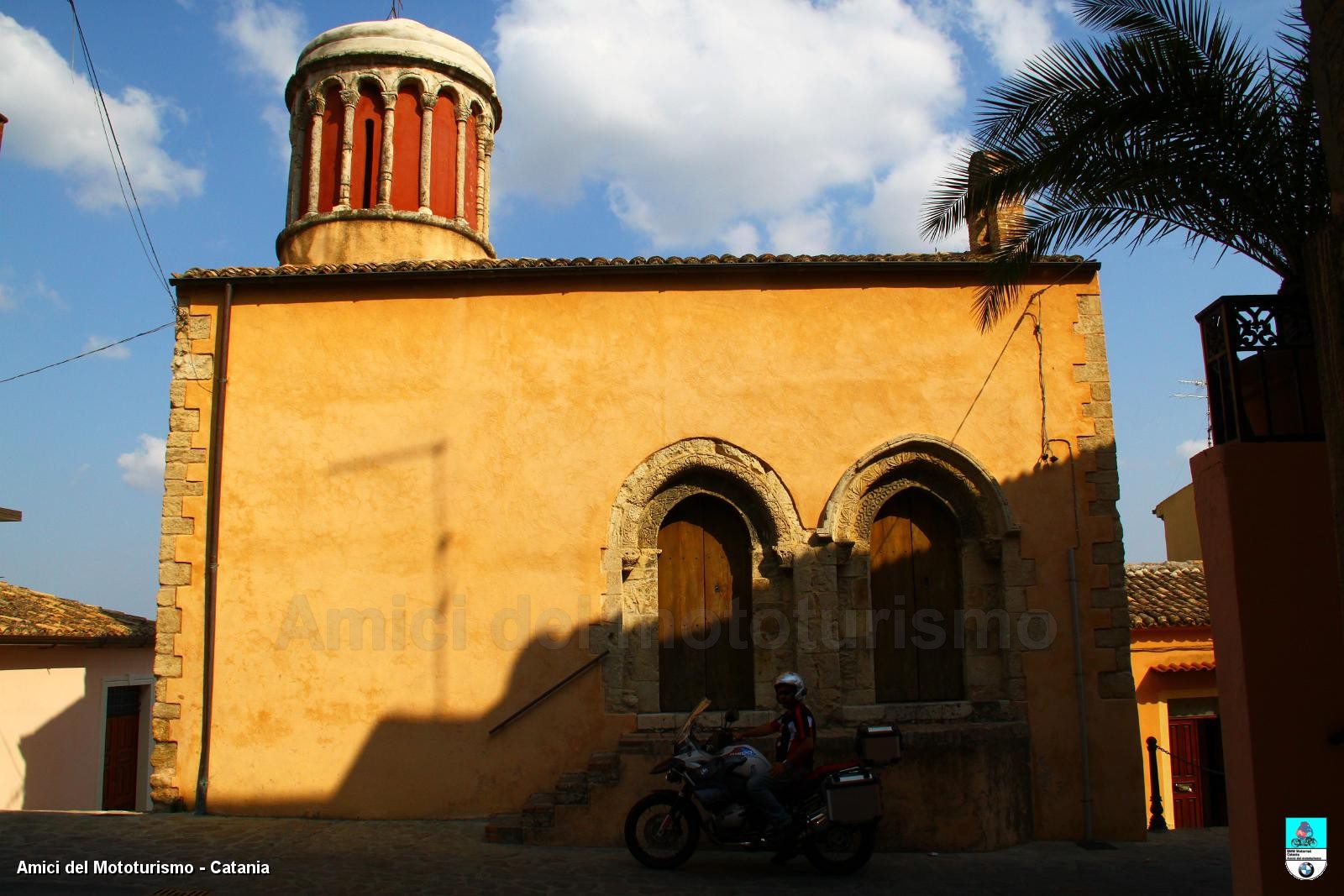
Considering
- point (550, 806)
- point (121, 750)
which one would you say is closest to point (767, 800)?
point (550, 806)

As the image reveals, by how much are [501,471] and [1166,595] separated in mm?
12917

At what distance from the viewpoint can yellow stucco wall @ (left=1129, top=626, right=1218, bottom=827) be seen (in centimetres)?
1623

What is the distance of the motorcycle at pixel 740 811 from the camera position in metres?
7.10

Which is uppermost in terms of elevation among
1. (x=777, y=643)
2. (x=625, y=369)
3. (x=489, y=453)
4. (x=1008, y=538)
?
(x=625, y=369)

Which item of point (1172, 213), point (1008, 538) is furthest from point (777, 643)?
point (1172, 213)

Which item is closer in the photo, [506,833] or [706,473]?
[506,833]

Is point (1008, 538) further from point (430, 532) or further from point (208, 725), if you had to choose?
point (208, 725)

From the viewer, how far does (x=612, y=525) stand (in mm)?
9094

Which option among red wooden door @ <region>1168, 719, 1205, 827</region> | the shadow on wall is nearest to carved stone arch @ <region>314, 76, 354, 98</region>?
the shadow on wall

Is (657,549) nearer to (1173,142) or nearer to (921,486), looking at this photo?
(921,486)

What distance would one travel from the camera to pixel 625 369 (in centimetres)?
940

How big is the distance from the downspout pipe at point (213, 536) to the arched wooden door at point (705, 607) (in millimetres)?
4020

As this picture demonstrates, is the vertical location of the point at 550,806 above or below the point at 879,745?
below

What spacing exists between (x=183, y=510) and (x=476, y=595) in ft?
9.36
